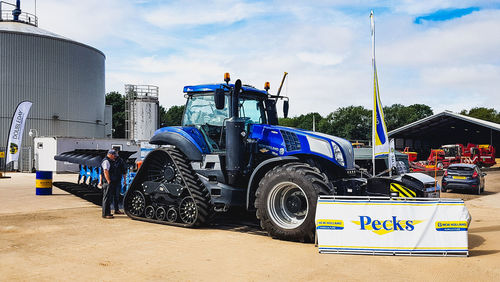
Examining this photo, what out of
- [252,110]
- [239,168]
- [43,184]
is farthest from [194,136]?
[43,184]

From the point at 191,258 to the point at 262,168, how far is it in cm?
238

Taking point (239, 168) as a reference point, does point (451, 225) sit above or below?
below

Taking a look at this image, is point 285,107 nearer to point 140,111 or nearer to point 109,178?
point 109,178

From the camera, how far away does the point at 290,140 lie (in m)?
8.34

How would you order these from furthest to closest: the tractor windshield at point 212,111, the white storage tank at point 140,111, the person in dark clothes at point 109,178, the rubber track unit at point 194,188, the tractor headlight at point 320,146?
the white storage tank at point 140,111 < the person in dark clothes at point 109,178 < the tractor windshield at point 212,111 < the rubber track unit at point 194,188 < the tractor headlight at point 320,146

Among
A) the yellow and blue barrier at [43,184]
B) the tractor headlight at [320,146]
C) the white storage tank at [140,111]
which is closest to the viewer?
the tractor headlight at [320,146]

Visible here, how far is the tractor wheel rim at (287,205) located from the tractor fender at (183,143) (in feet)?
6.98

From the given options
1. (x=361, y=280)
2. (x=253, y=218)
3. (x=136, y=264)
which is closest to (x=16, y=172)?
(x=253, y=218)

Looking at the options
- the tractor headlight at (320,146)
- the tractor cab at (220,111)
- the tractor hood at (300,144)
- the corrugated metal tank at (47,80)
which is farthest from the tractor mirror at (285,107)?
the corrugated metal tank at (47,80)

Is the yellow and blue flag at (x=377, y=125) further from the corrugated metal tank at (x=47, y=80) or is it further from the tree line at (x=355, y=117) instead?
the tree line at (x=355, y=117)

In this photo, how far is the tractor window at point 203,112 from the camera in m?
9.38

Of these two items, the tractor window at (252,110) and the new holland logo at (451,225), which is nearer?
the new holland logo at (451,225)

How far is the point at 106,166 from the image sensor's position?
1094cm

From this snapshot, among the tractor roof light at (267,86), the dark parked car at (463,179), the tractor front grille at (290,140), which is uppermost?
the tractor roof light at (267,86)
